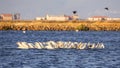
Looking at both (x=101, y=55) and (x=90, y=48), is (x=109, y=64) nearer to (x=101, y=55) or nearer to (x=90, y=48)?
(x=101, y=55)

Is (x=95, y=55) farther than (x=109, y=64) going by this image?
Yes

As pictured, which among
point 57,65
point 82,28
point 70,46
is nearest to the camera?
point 57,65

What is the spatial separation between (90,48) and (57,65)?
18532mm

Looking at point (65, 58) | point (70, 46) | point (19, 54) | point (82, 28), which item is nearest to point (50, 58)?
point (65, 58)

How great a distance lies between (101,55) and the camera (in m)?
62.4

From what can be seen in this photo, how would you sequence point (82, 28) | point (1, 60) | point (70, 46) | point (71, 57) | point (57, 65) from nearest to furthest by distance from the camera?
point (57, 65), point (1, 60), point (71, 57), point (70, 46), point (82, 28)

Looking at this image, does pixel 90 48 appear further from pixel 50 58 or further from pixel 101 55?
pixel 50 58

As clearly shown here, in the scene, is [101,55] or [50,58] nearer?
[50,58]

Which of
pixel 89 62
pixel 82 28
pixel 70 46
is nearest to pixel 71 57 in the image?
pixel 89 62

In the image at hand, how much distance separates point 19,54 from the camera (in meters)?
62.5

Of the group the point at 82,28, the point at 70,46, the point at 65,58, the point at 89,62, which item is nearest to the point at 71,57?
the point at 65,58

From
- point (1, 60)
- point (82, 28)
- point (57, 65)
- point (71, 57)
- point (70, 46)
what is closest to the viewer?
point (57, 65)

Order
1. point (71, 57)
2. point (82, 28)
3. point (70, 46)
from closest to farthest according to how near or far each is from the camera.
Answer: point (71, 57), point (70, 46), point (82, 28)

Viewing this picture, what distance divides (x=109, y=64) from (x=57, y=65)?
5.04 meters
